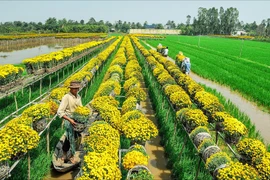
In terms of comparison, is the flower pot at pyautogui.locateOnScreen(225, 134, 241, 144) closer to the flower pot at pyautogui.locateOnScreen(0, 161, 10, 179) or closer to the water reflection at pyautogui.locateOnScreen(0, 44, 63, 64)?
the flower pot at pyautogui.locateOnScreen(0, 161, 10, 179)

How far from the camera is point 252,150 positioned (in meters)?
5.59

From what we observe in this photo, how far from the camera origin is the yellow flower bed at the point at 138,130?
5836 mm

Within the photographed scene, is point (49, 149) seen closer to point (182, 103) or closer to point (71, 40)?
point (182, 103)

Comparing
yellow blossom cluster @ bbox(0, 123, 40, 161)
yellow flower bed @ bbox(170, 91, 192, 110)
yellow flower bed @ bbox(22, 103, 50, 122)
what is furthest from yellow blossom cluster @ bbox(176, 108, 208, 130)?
yellow blossom cluster @ bbox(0, 123, 40, 161)

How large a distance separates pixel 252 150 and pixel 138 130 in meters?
2.49

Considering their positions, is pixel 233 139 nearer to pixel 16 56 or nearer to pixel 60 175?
pixel 60 175

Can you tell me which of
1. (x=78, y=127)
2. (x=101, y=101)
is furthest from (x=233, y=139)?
(x=78, y=127)

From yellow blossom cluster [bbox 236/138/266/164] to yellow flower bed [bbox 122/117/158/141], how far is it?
6.46ft

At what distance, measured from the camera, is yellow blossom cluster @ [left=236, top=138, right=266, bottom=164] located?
546 centimetres

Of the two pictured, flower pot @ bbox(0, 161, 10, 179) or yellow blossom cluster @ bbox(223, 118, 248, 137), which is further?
yellow blossom cluster @ bbox(223, 118, 248, 137)

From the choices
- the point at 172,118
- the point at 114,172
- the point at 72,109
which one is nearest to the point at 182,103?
the point at 172,118

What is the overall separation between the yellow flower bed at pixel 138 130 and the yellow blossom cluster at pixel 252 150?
77.5 inches

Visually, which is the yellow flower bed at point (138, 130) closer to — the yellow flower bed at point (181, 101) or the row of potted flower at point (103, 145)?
the row of potted flower at point (103, 145)

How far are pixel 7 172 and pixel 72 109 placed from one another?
2003mm
